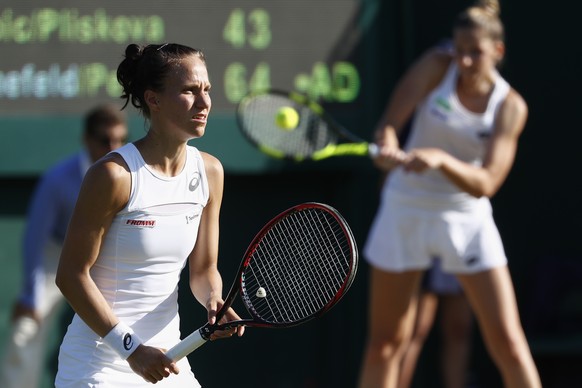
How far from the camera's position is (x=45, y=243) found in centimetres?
541

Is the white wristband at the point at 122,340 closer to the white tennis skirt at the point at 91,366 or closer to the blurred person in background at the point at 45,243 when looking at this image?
the white tennis skirt at the point at 91,366

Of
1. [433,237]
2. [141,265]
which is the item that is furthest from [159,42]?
[141,265]

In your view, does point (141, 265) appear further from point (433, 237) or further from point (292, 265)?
point (433, 237)

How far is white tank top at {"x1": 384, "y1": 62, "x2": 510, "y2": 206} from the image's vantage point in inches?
203

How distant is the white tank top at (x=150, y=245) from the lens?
322 centimetres

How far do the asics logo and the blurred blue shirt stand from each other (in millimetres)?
2031

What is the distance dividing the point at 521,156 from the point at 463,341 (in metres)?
0.96

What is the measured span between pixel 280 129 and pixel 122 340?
2.06 metres

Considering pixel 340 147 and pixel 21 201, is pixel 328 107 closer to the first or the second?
pixel 340 147

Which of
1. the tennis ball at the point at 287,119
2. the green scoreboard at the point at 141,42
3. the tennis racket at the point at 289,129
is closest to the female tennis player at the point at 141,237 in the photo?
the tennis ball at the point at 287,119

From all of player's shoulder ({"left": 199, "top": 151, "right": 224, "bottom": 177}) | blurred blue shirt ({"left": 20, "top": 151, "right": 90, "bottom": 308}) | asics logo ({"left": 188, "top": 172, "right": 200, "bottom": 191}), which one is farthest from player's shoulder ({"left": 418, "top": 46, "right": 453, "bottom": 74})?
asics logo ({"left": 188, "top": 172, "right": 200, "bottom": 191})

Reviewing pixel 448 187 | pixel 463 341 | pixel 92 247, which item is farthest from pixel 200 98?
pixel 463 341

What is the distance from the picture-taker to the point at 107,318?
3172 millimetres

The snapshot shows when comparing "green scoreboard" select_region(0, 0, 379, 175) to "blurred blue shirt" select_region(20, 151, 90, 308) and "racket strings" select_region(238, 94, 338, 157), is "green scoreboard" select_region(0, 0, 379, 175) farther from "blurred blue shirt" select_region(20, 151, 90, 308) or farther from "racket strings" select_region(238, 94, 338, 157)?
"racket strings" select_region(238, 94, 338, 157)
